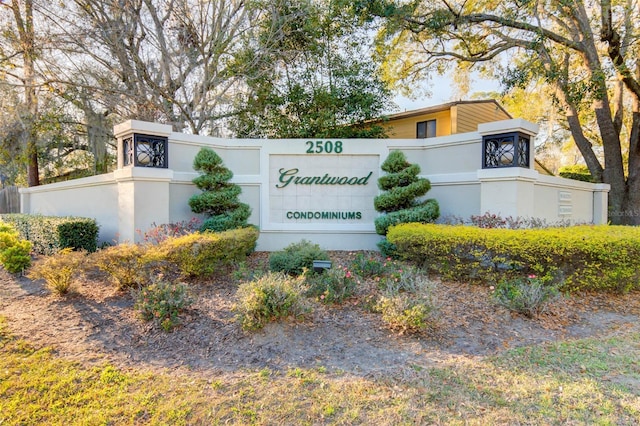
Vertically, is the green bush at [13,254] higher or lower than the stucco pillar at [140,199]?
lower

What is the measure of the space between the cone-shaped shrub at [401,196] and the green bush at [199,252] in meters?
3.08

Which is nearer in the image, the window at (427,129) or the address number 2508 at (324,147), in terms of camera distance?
the address number 2508 at (324,147)

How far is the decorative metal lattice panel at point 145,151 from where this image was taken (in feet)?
23.5

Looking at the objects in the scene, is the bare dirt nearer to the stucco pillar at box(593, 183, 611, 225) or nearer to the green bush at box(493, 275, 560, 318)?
the green bush at box(493, 275, 560, 318)

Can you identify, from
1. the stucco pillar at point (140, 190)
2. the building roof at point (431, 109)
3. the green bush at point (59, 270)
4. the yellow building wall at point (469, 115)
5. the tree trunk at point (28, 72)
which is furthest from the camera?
the building roof at point (431, 109)

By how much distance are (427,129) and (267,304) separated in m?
11.7

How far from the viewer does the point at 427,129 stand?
545 inches

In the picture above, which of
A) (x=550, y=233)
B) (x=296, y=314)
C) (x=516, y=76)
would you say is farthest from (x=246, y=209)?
(x=516, y=76)

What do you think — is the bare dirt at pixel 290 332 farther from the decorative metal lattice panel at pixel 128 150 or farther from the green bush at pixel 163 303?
the decorative metal lattice panel at pixel 128 150

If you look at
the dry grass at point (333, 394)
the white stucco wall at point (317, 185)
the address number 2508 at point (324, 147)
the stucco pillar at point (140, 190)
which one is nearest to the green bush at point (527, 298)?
the dry grass at point (333, 394)

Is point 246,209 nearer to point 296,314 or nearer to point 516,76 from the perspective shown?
point 296,314

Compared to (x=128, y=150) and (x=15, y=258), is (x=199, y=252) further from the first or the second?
(x=15, y=258)

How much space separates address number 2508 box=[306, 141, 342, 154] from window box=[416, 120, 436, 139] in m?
6.63

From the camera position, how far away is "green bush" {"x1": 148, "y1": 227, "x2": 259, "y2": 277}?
520 centimetres
